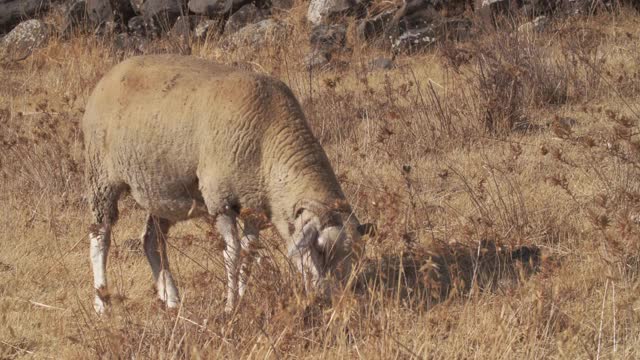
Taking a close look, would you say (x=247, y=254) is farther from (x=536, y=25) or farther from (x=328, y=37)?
(x=328, y=37)

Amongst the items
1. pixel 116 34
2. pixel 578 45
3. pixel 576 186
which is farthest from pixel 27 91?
pixel 576 186

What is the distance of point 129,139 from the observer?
222 inches

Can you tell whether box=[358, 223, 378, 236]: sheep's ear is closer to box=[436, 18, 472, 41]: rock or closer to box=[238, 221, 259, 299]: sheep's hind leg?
box=[238, 221, 259, 299]: sheep's hind leg

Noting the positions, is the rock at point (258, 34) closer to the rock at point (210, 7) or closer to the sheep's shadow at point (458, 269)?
the rock at point (210, 7)

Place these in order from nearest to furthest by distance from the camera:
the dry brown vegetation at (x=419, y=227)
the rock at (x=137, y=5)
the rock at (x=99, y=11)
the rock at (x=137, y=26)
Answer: the dry brown vegetation at (x=419, y=227) < the rock at (x=137, y=26) < the rock at (x=99, y=11) < the rock at (x=137, y=5)

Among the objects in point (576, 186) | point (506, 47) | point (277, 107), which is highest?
point (277, 107)

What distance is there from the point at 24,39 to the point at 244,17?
9.75 feet

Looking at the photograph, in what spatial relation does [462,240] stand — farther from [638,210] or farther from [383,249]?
[638,210]

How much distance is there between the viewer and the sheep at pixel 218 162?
4.86 m

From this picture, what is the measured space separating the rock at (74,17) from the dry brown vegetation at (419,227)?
148 centimetres

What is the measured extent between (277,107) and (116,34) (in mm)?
9019

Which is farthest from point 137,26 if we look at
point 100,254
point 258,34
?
point 100,254

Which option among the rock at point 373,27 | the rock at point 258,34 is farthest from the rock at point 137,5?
the rock at point 373,27

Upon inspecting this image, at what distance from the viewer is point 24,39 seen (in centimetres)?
1398
